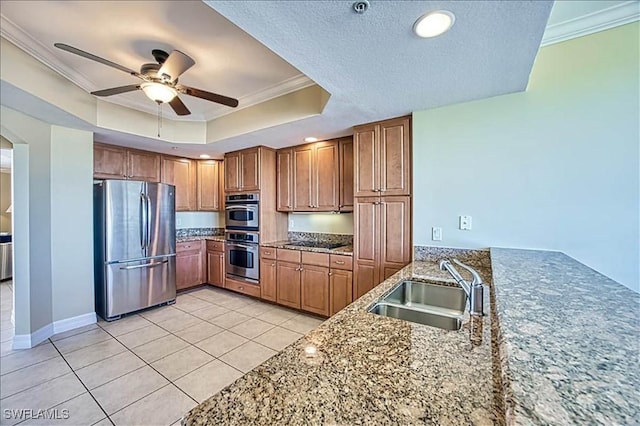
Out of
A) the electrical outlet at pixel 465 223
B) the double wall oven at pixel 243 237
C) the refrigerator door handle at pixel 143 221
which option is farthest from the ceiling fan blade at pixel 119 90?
the electrical outlet at pixel 465 223

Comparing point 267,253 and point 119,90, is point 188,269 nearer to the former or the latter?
point 267,253

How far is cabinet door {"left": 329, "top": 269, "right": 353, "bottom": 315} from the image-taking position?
10.5 ft

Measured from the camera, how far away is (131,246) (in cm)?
356

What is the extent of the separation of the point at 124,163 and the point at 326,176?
2988 millimetres

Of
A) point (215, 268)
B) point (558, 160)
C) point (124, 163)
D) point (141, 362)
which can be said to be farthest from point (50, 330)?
point (558, 160)

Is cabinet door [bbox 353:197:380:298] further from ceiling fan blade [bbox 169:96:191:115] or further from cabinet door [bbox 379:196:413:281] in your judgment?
ceiling fan blade [bbox 169:96:191:115]

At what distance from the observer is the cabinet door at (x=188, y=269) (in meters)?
4.39

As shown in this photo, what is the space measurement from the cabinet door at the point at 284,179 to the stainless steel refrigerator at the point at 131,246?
1.58 metres

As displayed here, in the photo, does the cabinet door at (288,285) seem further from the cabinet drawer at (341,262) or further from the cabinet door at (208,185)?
the cabinet door at (208,185)

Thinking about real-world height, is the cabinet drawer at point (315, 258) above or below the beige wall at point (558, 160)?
below

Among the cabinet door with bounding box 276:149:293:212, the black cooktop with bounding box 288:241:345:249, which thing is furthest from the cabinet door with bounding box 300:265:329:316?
the cabinet door with bounding box 276:149:293:212

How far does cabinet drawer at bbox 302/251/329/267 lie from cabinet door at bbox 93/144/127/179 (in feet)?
9.68

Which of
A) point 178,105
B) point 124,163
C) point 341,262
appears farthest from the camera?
point 124,163

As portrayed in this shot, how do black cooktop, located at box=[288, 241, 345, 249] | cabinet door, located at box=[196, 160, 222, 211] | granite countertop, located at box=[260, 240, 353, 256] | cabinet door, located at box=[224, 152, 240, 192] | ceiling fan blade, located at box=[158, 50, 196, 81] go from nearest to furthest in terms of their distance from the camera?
1. ceiling fan blade, located at box=[158, 50, 196, 81]
2. granite countertop, located at box=[260, 240, 353, 256]
3. black cooktop, located at box=[288, 241, 345, 249]
4. cabinet door, located at box=[224, 152, 240, 192]
5. cabinet door, located at box=[196, 160, 222, 211]
